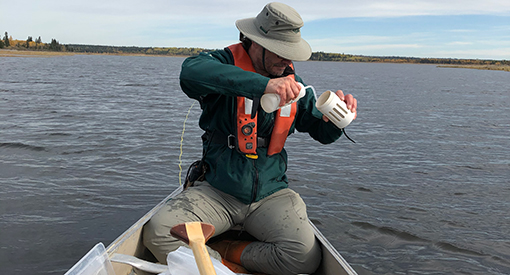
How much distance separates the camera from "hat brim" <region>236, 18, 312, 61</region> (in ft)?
9.21

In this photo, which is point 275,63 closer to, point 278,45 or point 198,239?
point 278,45

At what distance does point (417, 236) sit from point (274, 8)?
4.35m

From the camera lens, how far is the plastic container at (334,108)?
2809 mm

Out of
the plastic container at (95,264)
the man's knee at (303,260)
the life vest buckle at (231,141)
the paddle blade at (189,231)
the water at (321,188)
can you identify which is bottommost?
the water at (321,188)

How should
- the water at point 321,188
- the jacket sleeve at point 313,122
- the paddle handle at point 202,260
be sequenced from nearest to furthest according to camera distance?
1. the paddle handle at point 202,260
2. the jacket sleeve at point 313,122
3. the water at point 321,188

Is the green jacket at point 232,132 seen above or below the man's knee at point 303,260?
above

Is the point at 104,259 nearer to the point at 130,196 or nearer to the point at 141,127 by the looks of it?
the point at 130,196

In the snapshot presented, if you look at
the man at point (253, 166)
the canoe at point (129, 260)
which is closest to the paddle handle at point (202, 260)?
the canoe at point (129, 260)

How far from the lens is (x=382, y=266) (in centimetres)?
500

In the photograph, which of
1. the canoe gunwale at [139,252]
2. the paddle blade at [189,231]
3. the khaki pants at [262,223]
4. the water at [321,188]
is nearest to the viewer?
the paddle blade at [189,231]

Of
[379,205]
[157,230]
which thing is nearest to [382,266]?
[379,205]

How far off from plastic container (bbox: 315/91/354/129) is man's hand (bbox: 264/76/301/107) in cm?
42

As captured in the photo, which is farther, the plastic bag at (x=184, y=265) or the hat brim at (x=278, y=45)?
the hat brim at (x=278, y=45)

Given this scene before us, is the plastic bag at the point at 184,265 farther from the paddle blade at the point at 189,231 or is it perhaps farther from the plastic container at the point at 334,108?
the plastic container at the point at 334,108
